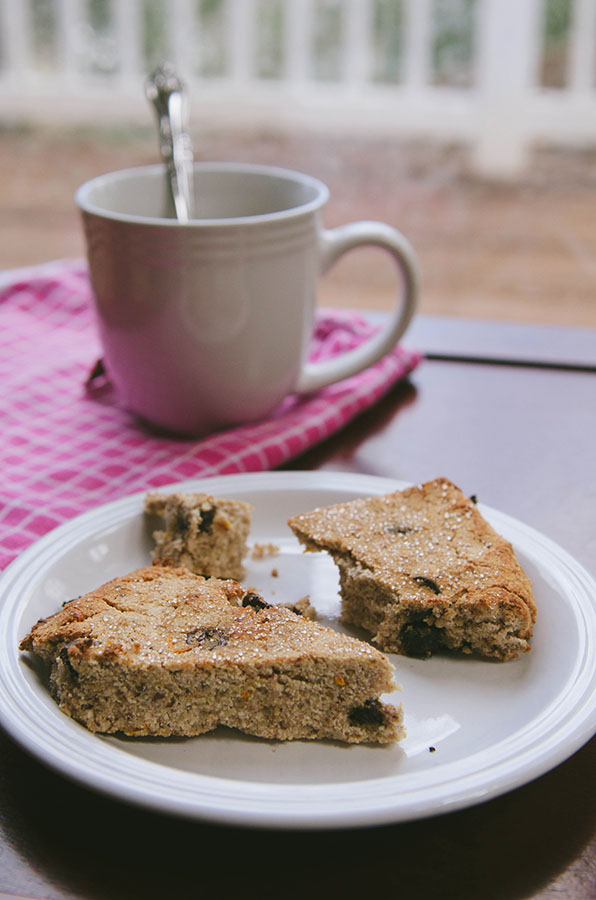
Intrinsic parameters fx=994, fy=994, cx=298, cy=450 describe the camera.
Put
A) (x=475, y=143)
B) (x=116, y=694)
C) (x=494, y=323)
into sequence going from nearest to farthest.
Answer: (x=116, y=694)
(x=494, y=323)
(x=475, y=143)

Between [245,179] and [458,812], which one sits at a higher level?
[245,179]

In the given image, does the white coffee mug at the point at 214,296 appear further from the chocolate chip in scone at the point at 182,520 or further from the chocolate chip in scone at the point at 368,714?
the chocolate chip in scone at the point at 368,714

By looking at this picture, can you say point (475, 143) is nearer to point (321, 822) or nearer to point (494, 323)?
point (494, 323)

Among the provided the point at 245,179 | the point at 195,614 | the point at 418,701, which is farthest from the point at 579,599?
the point at 245,179

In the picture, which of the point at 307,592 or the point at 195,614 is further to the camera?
the point at 307,592

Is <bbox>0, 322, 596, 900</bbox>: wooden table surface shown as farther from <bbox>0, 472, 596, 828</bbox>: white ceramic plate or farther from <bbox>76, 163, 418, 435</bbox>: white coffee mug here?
<bbox>76, 163, 418, 435</bbox>: white coffee mug

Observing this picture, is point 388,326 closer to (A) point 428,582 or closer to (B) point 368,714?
(A) point 428,582

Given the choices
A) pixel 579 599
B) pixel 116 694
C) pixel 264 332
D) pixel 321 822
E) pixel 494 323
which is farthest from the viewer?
pixel 494 323

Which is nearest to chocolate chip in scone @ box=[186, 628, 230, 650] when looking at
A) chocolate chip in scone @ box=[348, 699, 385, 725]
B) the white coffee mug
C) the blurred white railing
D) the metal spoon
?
chocolate chip in scone @ box=[348, 699, 385, 725]
